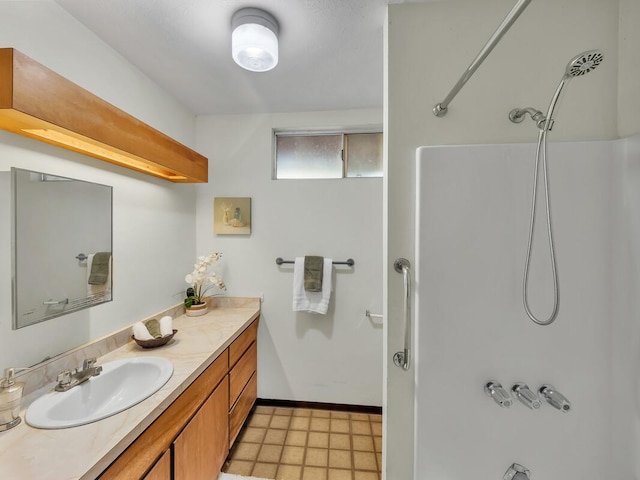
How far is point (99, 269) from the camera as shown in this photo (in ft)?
4.43

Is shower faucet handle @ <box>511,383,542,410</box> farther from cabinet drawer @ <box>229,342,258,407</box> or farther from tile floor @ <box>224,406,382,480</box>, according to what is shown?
cabinet drawer @ <box>229,342,258,407</box>

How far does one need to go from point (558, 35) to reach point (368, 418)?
2563 millimetres

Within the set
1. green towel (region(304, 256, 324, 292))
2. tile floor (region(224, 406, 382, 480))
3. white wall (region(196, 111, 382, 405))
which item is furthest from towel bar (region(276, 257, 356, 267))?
tile floor (region(224, 406, 382, 480))

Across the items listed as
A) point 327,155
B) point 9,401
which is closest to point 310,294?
point 327,155

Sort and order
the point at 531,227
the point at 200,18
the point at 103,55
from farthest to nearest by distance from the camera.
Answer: the point at 103,55, the point at 200,18, the point at 531,227

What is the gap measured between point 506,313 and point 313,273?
4.23 ft

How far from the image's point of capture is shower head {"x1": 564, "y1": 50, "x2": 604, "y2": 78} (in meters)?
0.69

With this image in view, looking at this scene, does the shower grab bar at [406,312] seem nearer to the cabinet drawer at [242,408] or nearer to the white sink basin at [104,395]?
the white sink basin at [104,395]

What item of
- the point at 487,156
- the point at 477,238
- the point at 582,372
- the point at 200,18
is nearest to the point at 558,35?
the point at 487,156

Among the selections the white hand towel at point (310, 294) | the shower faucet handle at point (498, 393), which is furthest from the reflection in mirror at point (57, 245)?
the shower faucet handle at point (498, 393)

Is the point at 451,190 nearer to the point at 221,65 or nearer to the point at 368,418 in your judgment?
the point at 221,65

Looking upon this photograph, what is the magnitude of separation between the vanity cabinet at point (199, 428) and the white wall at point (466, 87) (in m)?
0.90

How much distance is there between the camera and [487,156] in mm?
1072

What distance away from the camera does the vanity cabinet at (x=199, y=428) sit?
92 cm
